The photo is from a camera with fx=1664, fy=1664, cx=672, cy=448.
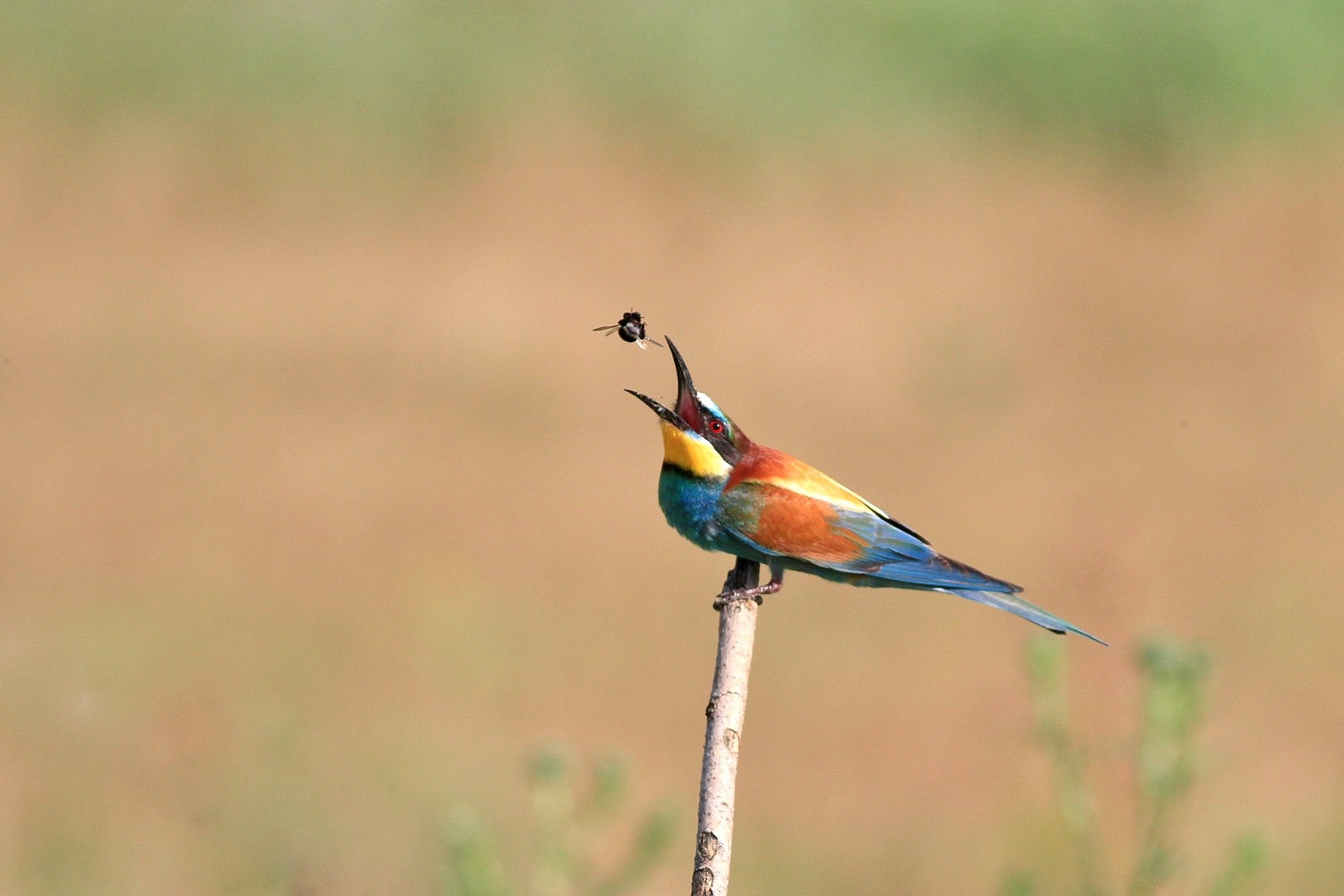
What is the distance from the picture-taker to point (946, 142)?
27.1ft

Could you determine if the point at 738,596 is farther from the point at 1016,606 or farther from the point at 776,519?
the point at 1016,606

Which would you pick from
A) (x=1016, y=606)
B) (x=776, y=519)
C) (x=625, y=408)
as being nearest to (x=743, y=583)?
(x=776, y=519)

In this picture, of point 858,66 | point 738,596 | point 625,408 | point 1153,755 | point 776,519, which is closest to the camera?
point 738,596

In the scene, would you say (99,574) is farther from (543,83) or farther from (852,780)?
(543,83)

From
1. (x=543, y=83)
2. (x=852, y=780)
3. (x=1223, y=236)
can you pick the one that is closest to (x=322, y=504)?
(x=852, y=780)

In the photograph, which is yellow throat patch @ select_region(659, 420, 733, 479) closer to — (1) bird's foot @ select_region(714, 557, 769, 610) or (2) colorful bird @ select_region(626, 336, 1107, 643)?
(2) colorful bird @ select_region(626, 336, 1107, 643)

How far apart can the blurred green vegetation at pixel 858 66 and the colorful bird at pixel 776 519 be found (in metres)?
5.29

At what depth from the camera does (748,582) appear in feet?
8.95

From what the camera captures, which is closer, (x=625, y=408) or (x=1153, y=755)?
(x=1153, y=755)

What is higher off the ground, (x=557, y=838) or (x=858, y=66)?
(x=858, y=66)

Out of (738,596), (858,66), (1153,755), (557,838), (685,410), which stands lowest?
(557,838)

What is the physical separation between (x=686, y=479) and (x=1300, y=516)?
12.7 ft

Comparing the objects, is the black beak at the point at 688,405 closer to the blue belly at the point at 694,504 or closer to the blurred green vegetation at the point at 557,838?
the blue belly at the point at 694,504

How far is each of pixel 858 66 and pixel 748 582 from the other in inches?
233
